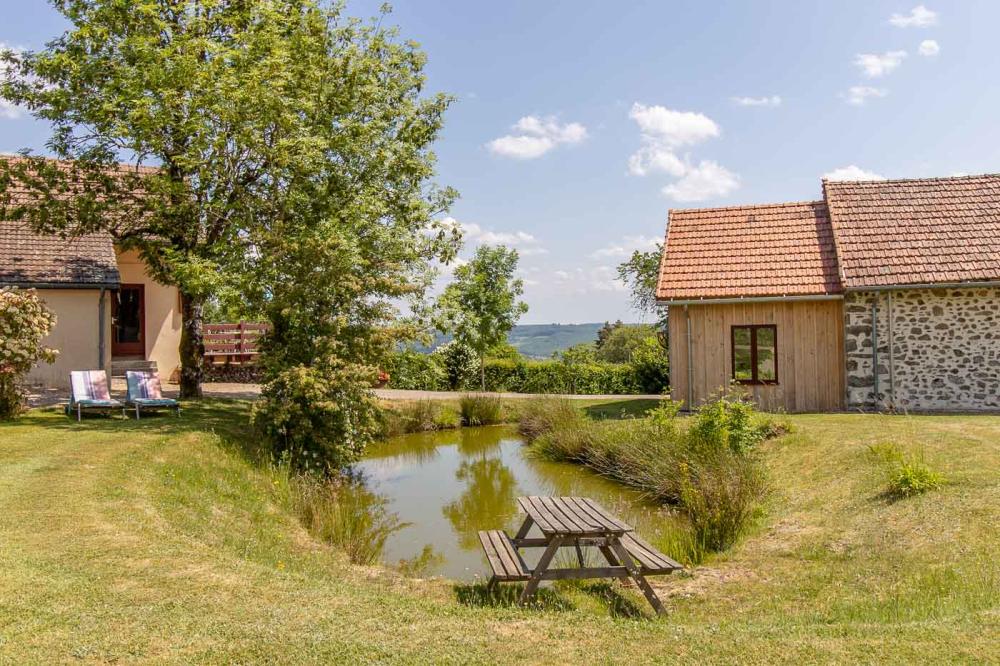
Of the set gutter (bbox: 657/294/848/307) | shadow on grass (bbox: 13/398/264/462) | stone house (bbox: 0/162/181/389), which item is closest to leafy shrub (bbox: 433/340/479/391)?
stone house (bbox: 0/162/181/389)

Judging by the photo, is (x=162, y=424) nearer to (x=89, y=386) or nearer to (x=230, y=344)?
(x=89, y=386)

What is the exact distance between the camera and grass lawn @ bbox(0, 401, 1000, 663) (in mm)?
4762

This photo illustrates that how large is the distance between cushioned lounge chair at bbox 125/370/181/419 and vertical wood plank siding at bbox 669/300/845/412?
400 inches

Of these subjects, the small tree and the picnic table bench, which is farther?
the small tree

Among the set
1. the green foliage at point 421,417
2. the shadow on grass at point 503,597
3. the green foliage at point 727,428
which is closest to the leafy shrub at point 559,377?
the green foliage at point 421,417

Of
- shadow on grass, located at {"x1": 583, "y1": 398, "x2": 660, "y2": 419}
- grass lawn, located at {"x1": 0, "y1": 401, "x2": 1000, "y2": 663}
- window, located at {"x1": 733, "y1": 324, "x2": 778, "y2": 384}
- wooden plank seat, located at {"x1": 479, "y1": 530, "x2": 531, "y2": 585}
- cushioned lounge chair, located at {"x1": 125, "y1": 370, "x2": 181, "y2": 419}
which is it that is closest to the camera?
grass lawn, located at {"x1": 0, "y1": 401, "x2": 1000, "y2": 663}

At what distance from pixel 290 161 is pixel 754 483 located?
9745 mm

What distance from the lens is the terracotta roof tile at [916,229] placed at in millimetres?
15609

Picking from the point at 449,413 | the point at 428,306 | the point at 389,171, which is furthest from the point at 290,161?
the point at 449,413

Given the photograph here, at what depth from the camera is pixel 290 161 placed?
14.4 meters

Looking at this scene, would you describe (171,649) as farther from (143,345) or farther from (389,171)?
(143,345)

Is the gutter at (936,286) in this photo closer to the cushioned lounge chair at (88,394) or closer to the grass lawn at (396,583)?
the grass lawn at (396,583)

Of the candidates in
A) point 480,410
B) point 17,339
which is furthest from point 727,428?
point 17,339

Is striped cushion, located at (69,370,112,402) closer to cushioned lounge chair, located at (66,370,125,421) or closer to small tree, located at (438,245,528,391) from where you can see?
cushioned lounge chair, located at (66,370,125,421)
